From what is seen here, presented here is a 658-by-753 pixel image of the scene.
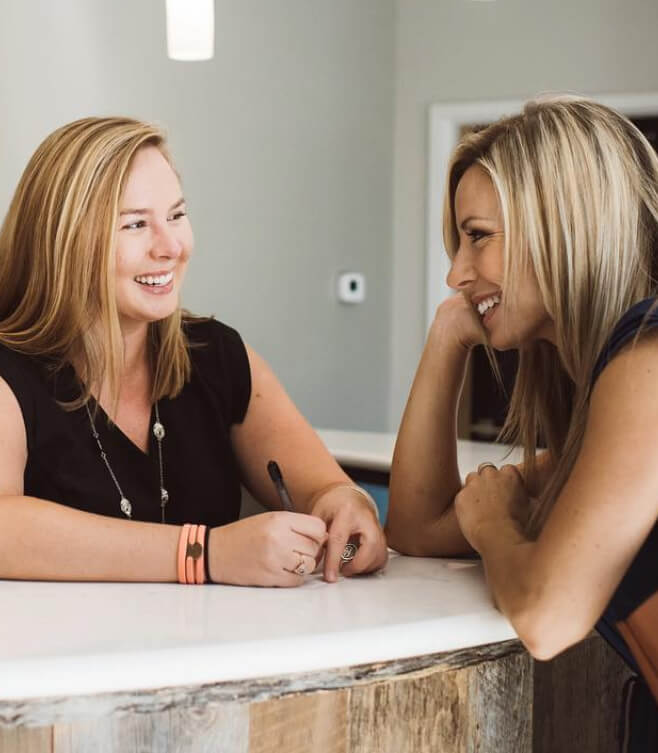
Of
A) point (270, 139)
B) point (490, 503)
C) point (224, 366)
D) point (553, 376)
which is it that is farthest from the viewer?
point (270, 139)

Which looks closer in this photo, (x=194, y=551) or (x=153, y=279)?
(x=194, y=551)

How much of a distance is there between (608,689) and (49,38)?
2.31 metres

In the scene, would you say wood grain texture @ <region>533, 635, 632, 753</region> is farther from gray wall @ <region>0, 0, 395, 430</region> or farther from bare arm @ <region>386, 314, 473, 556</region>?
gray wall @ <region>0, 0, 395, 430</region>

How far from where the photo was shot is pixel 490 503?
1.31 meters

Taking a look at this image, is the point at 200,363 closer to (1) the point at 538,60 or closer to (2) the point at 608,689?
(2) the point at 608,689

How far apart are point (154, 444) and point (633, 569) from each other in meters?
0.86

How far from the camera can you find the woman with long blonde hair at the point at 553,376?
1.01m

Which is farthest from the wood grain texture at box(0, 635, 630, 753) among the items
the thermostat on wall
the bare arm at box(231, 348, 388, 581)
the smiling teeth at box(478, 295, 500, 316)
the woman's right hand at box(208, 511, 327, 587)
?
the thermostat on wall

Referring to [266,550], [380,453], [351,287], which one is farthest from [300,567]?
[351,287]

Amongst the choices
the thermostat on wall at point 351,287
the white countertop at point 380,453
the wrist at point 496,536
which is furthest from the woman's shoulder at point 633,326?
the thermostat on wall at point 351,287

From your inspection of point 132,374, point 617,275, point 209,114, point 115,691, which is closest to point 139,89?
point 209,114

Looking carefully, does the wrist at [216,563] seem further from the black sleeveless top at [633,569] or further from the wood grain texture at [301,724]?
the black sleeveless top at [633,569]

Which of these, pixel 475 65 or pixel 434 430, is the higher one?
pixel 475 65

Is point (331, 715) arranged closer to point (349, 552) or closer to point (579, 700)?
point (349, 552)
